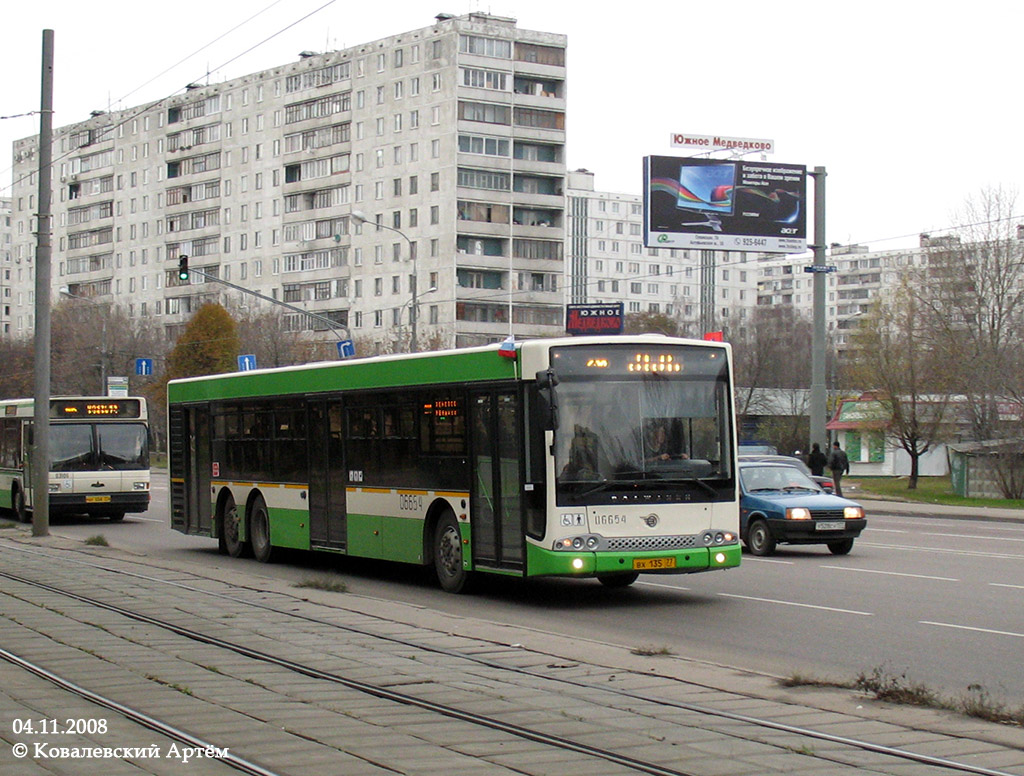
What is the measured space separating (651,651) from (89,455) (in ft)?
73.6

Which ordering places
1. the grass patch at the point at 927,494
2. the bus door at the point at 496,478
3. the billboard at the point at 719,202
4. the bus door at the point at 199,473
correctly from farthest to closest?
the billboard at the point at 719,202
the grass patch at the point at 927,494
the bus door at the point at 199,473
the bus door at the point at 496,478

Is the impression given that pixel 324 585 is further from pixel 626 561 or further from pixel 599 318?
pixel 599 318

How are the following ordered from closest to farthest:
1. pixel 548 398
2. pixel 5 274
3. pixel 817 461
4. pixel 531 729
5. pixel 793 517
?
pixel 531 729, pixel 548 398, pixel 793 517, pixel 817 461, pixel 5 274

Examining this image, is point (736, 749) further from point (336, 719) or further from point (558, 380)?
point (558, 380)

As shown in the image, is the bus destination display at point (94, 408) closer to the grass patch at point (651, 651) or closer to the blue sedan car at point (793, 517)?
the blue sedan car at point (793, 517)

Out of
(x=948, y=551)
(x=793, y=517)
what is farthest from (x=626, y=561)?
(x=948, y=551)

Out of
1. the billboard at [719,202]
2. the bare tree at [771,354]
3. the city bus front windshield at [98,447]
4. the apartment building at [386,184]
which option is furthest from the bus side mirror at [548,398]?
the apartment building at [386,184]

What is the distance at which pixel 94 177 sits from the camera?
127 meters

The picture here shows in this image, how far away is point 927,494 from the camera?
45750mm

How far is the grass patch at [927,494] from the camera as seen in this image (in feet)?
134

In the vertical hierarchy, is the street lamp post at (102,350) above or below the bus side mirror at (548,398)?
above

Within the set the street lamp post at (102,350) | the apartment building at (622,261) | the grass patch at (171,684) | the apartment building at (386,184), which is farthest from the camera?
the apartment building at (622,261)

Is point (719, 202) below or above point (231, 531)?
above

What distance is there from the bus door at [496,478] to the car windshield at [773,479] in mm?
7623
